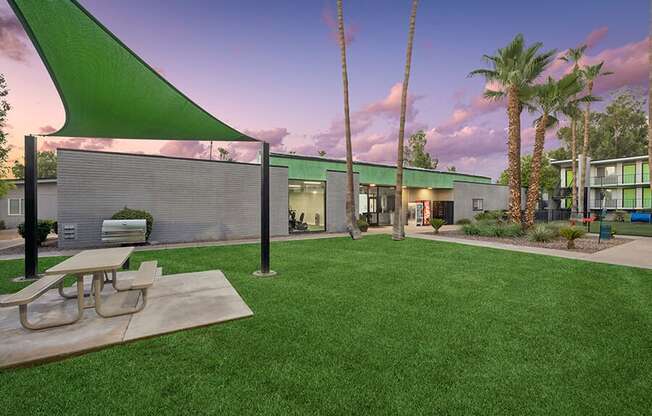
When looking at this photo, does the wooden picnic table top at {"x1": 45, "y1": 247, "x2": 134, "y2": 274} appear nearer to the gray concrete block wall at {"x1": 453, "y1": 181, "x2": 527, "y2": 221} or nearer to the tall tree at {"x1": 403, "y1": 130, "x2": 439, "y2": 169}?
the gray concrete block wall at {"x1": 453, "y1": 181, "x2": 527, "y2": 221}

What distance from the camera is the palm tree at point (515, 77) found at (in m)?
13.6

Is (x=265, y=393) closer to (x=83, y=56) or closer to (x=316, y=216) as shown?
(x=83, y=56)

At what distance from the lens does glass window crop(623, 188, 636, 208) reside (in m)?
27.6


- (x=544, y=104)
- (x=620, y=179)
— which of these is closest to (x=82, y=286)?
(x=544, y=104)

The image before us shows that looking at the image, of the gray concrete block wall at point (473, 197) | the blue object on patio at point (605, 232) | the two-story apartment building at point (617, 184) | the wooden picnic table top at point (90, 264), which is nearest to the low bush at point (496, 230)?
the blue object on patio at point (605, 232)

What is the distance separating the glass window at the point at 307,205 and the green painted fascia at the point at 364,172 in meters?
0.86

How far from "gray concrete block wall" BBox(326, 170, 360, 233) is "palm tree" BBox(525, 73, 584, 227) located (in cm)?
950

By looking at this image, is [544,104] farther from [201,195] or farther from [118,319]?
[118,319]

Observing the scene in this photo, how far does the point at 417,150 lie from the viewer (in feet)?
145

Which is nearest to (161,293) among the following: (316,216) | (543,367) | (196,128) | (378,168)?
(196,128)

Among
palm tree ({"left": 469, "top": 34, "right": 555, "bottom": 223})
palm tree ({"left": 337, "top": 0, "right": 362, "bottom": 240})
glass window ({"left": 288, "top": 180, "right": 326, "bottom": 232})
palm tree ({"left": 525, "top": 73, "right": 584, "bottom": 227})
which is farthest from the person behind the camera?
glass window ({"left": 288, "top": 180, "right": 326, "bottom": 232})

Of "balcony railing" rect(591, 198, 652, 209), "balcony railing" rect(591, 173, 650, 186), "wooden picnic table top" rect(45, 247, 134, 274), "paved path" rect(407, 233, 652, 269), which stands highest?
"balcony railing" rect(591, 173, 650, 186)

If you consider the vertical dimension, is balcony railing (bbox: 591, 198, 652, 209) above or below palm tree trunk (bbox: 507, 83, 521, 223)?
below

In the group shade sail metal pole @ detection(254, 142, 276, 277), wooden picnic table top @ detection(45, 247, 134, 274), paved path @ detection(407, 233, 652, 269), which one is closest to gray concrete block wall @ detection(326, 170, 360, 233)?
paved path @ detection(407, 233, 652, 269)
